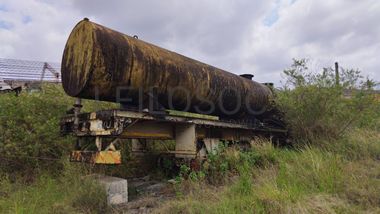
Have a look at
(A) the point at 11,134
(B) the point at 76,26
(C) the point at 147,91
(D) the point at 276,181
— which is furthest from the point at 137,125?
(A) the point at 11,134

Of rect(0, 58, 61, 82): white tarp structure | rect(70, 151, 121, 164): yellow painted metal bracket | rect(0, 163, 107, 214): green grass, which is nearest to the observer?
rect(0, 163, 107, 214): green grass

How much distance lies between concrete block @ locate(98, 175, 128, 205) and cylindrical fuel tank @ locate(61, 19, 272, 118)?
1222 mm

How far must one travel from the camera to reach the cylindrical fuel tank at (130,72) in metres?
4.80

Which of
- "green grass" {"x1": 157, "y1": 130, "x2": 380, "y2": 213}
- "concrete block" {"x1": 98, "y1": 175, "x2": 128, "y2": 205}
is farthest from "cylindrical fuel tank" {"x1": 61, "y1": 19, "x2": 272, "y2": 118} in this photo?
"green grass" {"x1": 157, "y1": 130, "x2": 380, "y2": 213}

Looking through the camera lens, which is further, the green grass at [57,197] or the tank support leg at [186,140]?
the tank support leg at [186,140]

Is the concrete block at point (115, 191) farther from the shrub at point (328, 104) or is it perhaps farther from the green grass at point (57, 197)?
the shrub at point (328, 104)

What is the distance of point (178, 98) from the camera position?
5.89 m

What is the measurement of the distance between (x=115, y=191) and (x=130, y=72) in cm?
172

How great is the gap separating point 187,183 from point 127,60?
2069 millimetres

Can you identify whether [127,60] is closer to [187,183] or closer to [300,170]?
[187,183]

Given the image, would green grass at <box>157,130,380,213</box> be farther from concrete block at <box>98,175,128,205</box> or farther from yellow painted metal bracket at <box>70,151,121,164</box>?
yellow painted metal bracket at <box>70,151,121,164</box>

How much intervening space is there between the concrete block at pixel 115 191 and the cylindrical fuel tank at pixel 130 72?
1222mm

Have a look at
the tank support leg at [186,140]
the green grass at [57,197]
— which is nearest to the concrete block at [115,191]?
the green grass at [57,197]

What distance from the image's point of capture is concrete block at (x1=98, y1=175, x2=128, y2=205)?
15.7 ft
